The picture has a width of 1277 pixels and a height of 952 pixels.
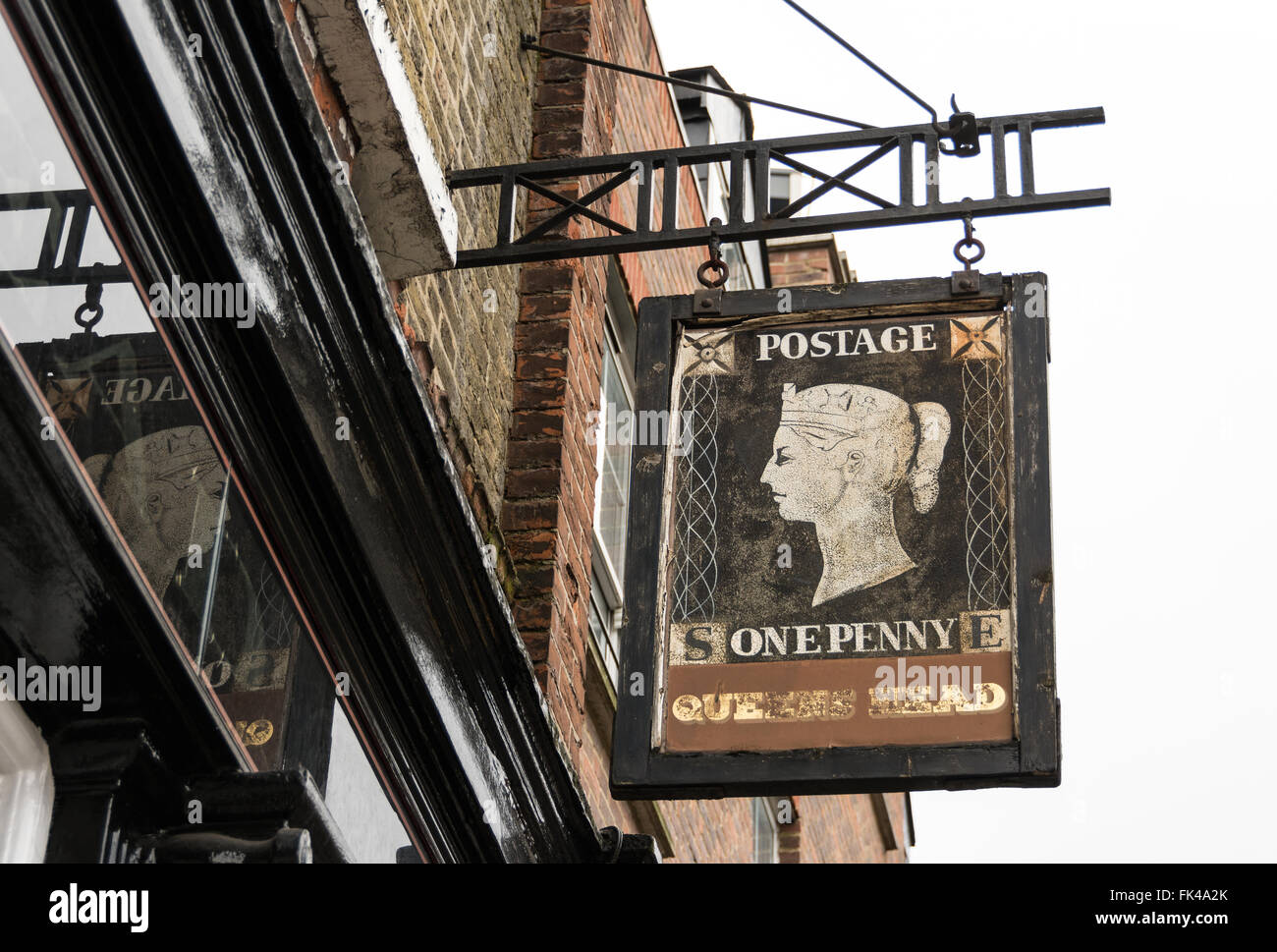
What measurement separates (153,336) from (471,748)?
1.99 meters

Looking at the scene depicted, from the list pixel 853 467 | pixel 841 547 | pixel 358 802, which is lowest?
pixel 358 802

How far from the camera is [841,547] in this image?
543cm

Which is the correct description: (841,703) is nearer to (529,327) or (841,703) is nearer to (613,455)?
(529,327)

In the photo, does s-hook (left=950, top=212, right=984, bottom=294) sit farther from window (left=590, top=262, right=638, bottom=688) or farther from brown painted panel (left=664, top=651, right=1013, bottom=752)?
window (left=590, top=262, right=638, bottom=688)

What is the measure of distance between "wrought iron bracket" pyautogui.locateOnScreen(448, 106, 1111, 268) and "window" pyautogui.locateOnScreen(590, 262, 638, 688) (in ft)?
8.31

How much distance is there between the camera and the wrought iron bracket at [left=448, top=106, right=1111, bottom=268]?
5.90 m

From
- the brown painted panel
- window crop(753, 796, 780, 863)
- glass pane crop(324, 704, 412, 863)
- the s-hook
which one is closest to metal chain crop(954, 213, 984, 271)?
the s-hook

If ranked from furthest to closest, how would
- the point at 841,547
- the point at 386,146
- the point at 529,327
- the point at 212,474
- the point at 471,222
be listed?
1. the point at 529,327
2. the point at 471,222
3. the point at 386,146
4. the point at 841,547
5. the point at 212,474

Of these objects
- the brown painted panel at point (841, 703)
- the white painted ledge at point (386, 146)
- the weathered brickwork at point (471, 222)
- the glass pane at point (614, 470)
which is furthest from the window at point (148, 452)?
the glass pane at point (614, 470)

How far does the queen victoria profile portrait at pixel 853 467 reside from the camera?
5.42 metres

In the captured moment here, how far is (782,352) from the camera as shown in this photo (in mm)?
5797

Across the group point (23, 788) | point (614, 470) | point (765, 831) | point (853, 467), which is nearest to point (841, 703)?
point (853, 467)

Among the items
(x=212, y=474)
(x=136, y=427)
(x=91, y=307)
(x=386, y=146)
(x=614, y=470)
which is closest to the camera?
(x=91, y=307)

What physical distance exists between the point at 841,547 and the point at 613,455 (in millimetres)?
3866
